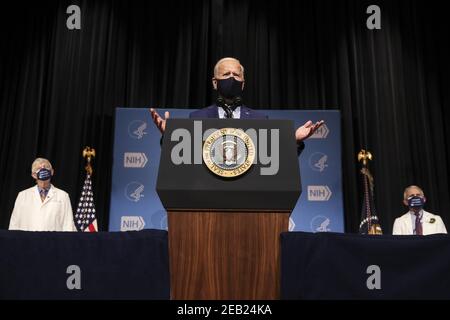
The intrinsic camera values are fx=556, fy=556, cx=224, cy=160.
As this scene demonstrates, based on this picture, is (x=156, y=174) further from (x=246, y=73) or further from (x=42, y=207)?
(x=246, y=73)

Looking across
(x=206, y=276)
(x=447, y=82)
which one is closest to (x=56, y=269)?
(x=206, y=276)

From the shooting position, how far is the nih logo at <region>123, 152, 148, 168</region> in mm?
6348

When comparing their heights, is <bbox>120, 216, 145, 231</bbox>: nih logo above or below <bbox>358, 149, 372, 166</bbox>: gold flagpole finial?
below

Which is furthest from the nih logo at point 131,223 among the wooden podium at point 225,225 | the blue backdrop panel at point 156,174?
the wooden podium at point 225,225

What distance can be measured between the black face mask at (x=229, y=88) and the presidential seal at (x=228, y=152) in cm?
111

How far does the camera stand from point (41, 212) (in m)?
5.66

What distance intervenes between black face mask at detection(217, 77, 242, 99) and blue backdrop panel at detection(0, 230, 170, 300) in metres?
1.25

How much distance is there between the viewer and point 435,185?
679 centimetres

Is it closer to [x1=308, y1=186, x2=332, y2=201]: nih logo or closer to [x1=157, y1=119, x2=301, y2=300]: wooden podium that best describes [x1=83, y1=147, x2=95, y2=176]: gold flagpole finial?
[x1=308, y1=186, x2=332, y2=201]: nih logo

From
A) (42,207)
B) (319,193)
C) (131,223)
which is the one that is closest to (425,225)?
(319,193)

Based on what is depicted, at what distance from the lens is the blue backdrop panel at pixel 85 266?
2.05m

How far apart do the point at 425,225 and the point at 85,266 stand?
4.42 m

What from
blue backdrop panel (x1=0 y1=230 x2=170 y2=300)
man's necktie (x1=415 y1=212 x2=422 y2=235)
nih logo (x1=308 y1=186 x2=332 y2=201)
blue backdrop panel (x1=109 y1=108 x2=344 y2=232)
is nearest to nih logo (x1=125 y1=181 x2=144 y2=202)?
blue backdrop panel (x1=109 y1=108 x2=344 y2=232)
